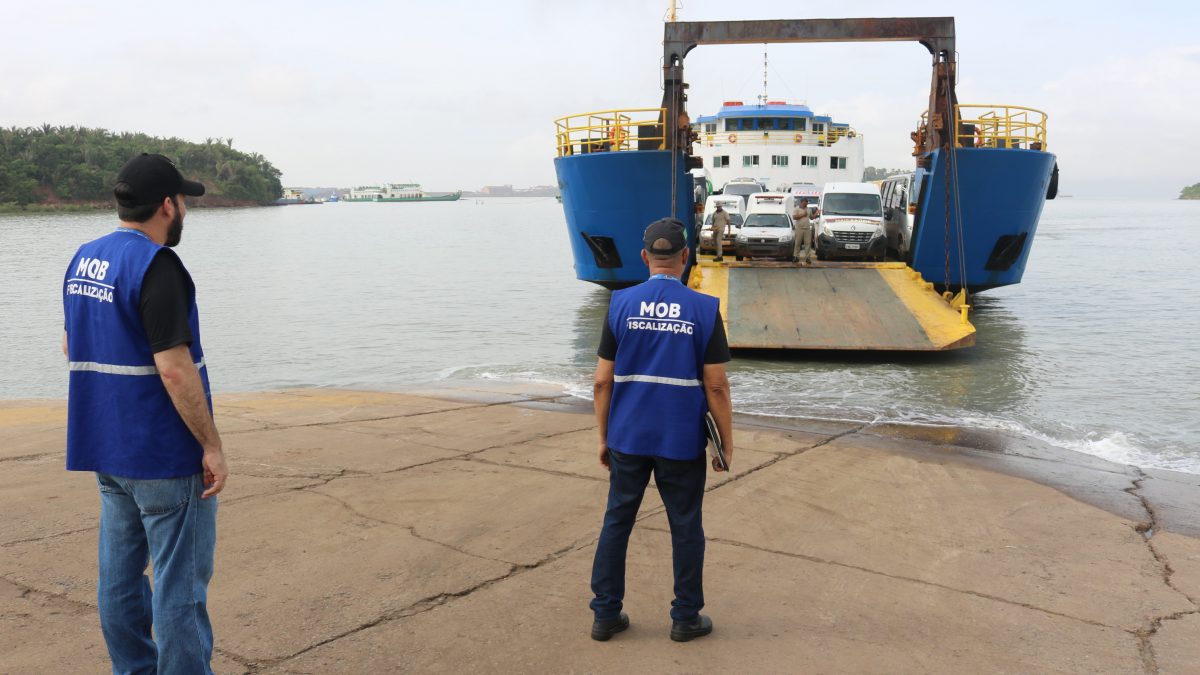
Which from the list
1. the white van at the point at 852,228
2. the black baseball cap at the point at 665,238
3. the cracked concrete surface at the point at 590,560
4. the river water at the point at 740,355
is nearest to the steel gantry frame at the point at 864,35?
Answer: the white van at the point at 852,228

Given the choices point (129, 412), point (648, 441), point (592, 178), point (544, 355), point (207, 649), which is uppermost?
point (592, 178)

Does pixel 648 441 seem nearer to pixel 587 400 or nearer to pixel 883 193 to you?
pixel 587 400

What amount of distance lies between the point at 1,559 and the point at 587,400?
718cm

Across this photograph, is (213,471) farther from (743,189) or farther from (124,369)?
(743,189)

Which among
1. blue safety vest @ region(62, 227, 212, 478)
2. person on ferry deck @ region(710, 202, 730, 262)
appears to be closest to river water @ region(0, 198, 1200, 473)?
person on ferry deck @ region(710, 202, 730, 262)

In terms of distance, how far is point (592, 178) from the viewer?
1814cm

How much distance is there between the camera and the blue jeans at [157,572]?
9.81 feet

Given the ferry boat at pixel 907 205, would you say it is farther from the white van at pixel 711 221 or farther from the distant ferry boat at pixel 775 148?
the distant ferry boat at pixel 775 148

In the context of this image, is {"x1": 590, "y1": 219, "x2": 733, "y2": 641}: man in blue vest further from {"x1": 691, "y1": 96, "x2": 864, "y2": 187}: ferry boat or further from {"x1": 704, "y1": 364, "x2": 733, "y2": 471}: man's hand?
{"x1": 691, "y1": 96, "x2": 864, "y2": 187}: ferry boat

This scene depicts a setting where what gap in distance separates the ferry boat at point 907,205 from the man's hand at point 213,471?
11945mm

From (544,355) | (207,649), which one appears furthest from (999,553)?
(544,355)

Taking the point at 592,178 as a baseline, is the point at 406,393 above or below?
below

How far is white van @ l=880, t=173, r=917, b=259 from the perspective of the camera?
19406mm

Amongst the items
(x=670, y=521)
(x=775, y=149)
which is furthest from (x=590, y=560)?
(x=775, y=149)
